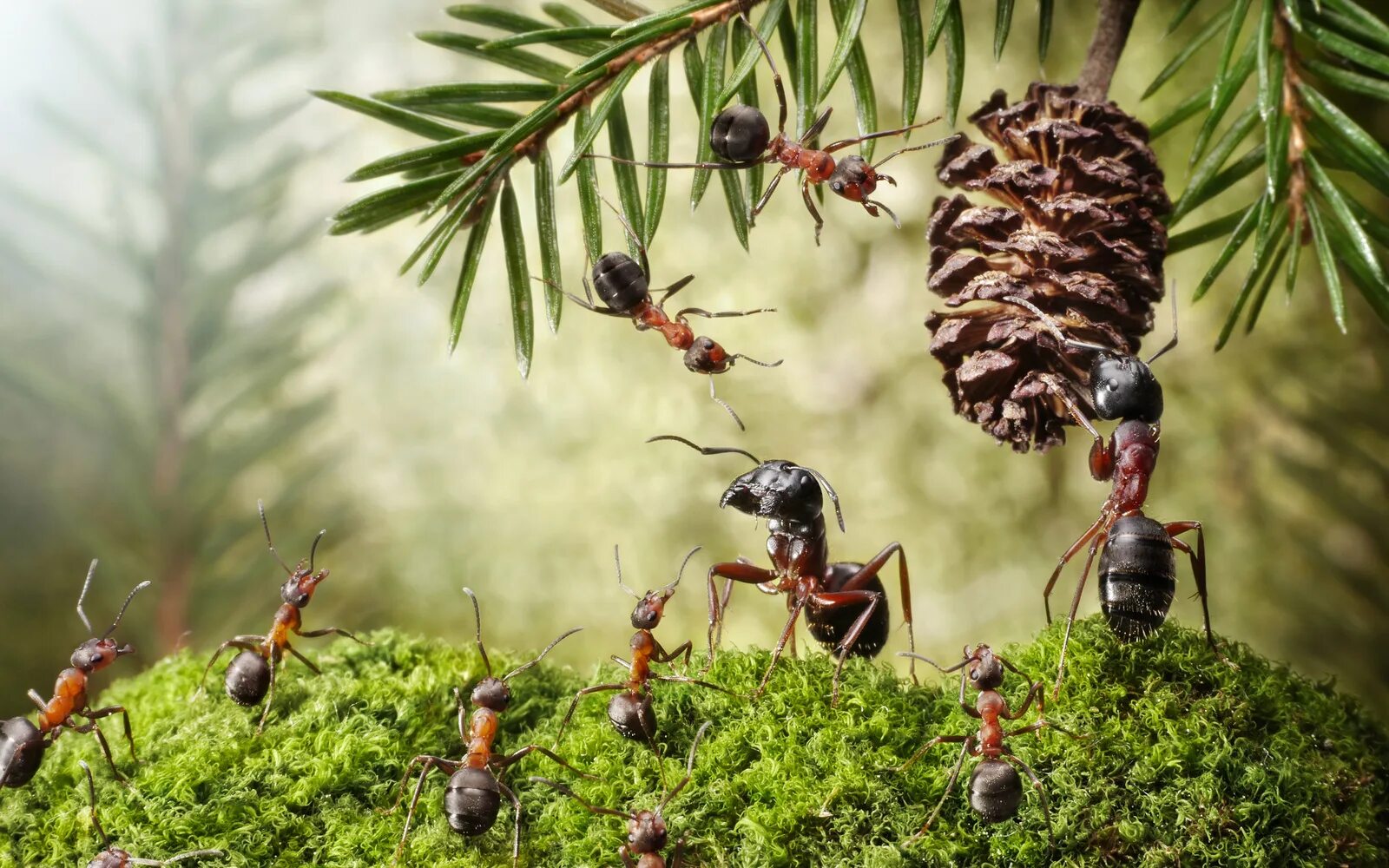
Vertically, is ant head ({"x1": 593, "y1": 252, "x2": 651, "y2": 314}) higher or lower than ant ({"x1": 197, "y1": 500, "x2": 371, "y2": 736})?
higher

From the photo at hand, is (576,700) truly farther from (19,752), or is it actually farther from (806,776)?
(19,752)

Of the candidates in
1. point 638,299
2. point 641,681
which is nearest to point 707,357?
point 638,299

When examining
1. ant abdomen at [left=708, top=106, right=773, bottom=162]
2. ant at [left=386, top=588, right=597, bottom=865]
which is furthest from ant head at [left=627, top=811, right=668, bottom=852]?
ant abdomen at [left=708, top=106, right=773, bottom=162]

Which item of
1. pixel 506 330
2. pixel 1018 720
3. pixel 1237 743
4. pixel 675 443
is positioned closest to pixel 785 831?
pixel 1018 720

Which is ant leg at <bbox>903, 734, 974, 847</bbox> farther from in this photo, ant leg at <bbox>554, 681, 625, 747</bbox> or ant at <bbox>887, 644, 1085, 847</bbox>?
ant leg at <bbox>554, 681, 625, 747</bbox>

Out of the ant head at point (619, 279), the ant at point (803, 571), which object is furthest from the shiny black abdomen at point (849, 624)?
the ant head at point (619, 279)

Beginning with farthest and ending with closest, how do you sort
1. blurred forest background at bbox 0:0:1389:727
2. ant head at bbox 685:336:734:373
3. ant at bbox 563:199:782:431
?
1. blurred forest background at bbox 0:0:1389:727
2. ant head at bbox 685:336:734:373
3. ant at bbox 563:199:782:431

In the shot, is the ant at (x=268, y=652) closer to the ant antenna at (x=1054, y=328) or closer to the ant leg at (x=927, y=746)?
the ant leg at (x=927, y=746)
